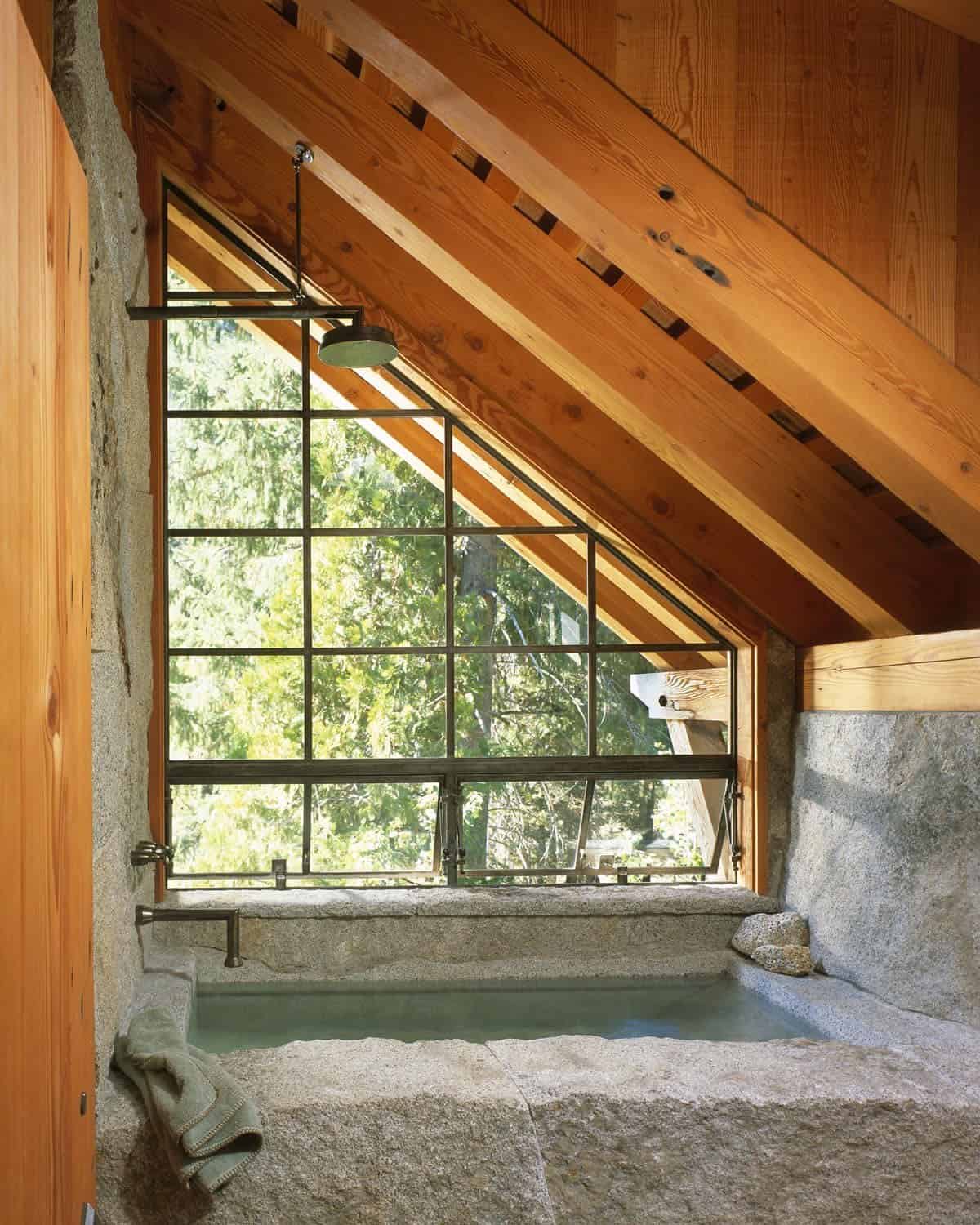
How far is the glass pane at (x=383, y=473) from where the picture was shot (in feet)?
12.2

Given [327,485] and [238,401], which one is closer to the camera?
[327,485]

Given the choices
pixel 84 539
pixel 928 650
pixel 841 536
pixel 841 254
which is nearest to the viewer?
pixel 84 539

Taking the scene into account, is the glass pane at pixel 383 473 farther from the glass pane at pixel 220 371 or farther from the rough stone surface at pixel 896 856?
the rough stone surface at pixel 896 856

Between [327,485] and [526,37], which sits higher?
[526,37]

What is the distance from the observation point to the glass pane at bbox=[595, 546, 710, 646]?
361cm

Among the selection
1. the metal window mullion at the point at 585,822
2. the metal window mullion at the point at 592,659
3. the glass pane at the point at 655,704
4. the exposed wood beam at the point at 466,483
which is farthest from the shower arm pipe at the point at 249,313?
the metal window mullion at the point at 585,822

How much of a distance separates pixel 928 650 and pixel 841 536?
16.1 inches

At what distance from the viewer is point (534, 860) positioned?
11.6 feet

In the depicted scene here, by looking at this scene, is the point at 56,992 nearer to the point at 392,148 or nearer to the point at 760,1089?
the point at 760,1089

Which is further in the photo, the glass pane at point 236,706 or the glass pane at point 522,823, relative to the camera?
the glass pane at point 236,706

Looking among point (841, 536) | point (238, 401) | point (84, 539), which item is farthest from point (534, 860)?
point (238, 401)

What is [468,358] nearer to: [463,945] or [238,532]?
[238,532]

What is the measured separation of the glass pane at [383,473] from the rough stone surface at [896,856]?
1.45 metres

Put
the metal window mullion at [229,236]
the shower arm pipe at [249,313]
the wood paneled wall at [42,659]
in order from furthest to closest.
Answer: the metal window mullion at [229,236]
the shower arm pipe at [249,313]
the wood paneled wall at [42,659]
